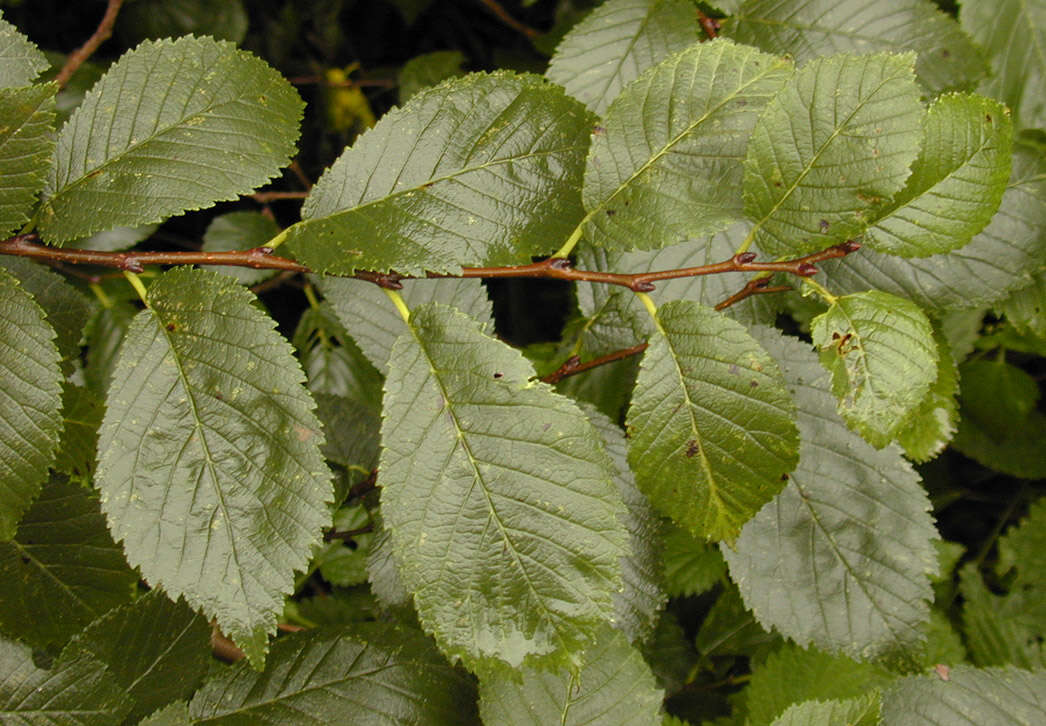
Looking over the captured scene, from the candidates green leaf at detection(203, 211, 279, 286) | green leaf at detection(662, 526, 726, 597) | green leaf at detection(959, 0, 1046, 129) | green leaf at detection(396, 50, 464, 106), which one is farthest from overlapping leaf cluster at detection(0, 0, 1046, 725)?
green leaf at detection(396, 50, 464, 106)

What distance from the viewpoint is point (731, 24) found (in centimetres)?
111

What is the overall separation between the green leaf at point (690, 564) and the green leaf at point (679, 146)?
75 cm

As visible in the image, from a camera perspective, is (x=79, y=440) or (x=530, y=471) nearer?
(x=530, y=471)

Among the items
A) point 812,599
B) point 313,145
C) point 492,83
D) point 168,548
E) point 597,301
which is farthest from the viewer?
point 313,145

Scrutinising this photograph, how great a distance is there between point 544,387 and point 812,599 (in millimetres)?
448

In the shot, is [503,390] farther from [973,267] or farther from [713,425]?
[973,267]

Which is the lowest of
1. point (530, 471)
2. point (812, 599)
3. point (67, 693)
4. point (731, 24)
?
point (67, 693)

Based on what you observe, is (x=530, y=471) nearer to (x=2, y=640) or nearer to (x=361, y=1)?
(x=2, y=640)

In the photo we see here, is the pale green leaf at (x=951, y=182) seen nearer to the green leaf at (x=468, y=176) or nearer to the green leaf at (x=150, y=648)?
the green leaf at (x=468, y=176)

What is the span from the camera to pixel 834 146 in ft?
2.38

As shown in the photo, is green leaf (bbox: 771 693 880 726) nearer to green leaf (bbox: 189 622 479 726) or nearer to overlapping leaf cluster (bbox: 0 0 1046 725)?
overlapping leaf cluster (bbox: 0 0 1046 725)

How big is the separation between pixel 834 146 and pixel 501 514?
0.46 meters

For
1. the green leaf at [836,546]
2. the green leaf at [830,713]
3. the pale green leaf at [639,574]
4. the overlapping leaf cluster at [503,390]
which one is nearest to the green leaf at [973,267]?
the overlapping leaf cluster at [503,390]

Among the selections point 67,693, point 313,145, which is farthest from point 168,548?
point 313,145
